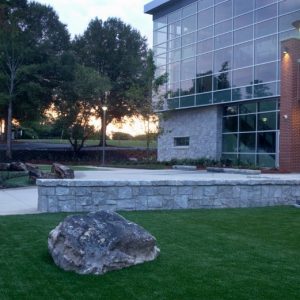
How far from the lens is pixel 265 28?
92.2ft

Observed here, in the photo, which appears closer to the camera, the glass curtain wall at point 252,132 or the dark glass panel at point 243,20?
the glass curtain wall at point 252,132

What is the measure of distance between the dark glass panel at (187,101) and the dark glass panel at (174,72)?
1681 mm

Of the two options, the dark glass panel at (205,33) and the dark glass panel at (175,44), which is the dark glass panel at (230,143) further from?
the dark glass panel at (175,44)

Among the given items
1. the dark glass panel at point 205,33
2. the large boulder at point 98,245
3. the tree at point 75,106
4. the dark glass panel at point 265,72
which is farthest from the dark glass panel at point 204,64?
the large boulder at point 98,245

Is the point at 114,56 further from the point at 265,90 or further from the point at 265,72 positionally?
the point at 265,90

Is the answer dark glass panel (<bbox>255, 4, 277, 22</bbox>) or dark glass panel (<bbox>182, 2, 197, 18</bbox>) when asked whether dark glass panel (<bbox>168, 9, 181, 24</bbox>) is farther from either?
dark glass panel (<bbox>255, 4, 277, 22</bbox>)

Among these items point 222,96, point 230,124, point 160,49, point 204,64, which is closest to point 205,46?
point 204,64

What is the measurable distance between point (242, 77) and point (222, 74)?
6.59 feet

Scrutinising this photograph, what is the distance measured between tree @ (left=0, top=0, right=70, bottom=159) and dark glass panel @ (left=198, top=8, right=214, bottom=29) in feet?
42.3

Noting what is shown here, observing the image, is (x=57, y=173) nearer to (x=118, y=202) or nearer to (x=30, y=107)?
(x=118, y=202)

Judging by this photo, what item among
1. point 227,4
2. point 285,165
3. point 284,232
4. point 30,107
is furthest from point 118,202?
point 30,107

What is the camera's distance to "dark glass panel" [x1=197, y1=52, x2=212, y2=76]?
3247 centimetres

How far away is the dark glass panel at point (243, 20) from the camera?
29172 mm

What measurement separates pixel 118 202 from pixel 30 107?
34.2 m
